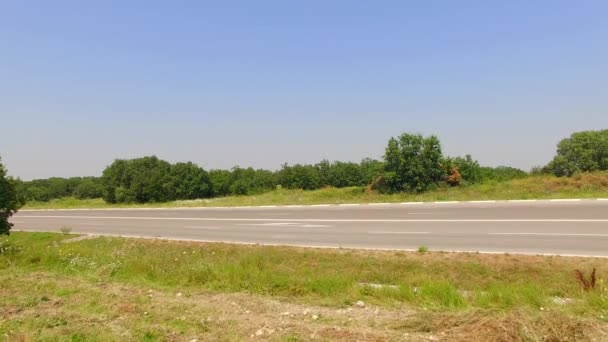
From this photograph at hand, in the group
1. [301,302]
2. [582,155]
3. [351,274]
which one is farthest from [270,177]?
[301,302]

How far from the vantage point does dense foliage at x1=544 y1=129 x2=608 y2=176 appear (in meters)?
37.2

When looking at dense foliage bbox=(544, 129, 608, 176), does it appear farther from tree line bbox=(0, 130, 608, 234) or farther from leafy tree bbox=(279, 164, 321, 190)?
leafy tree bbox=(279, 164, 321, 190)

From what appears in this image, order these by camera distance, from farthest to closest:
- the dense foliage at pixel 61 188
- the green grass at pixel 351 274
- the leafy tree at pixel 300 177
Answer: the dense foliage at pixel 61 188 < the leafy tree at pixel 300 177 < the green grass at pixel 351 274

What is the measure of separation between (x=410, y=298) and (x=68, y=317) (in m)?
5.20

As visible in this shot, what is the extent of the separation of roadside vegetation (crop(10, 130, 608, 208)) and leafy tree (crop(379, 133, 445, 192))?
0.07 metres

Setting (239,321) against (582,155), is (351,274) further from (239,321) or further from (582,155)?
(582,155)

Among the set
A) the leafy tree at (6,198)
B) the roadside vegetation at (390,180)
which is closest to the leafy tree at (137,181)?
the roadside vegetation at (390,180)

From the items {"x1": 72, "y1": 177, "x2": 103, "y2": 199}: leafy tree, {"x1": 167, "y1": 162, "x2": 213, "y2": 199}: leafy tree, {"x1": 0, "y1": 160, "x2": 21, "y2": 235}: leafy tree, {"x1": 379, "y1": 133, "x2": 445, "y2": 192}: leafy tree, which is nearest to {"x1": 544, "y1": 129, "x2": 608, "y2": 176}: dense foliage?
{"x1": 379, "y1": 133, "x2": 445, "y2": 192}: leafy tree

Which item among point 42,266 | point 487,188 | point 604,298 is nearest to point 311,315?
point 604,298

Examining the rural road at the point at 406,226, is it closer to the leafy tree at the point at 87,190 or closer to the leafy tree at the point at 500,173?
the leafy tree at the point at 500,173

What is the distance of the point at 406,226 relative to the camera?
59.6 ft

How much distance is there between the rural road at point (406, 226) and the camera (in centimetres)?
1385

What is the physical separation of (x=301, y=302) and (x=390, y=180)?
→ 2701 centimetres

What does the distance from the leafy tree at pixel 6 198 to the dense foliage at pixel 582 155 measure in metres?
39.1
